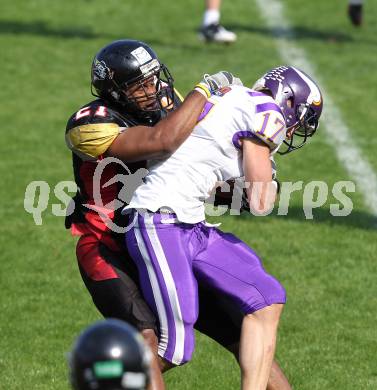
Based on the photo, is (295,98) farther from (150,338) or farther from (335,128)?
(335,128)

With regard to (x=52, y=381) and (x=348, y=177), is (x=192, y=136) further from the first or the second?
(x=348, y=177)

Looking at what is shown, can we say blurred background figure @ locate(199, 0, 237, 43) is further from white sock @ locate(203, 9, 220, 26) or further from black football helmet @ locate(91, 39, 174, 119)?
black football helmet @ locate(91, 39, 174, 119)

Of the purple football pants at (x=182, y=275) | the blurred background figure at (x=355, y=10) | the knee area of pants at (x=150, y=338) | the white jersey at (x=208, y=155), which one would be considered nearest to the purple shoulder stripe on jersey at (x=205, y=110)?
the white jersey at (x=208, y=155)

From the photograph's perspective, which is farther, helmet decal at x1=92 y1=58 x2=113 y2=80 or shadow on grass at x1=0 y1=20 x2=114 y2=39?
shadow on grass at x1=0 y1=20 x2=114 y2=39

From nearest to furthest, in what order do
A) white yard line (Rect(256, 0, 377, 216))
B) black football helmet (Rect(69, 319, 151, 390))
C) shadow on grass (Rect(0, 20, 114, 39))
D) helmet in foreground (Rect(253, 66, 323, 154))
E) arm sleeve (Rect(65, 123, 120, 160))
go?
black football helmet (Rect(69, 319, 151, 390)), arm sleeve (Rect(65, 123, 120, 160)), helmet in foreground (Rect(253, 66, 323, 154)), white yard line (Rect(256, 0, 377, 216)), shadow on grass (Rect(0, 20, 114, 39))

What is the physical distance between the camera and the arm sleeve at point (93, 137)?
14.6 ft

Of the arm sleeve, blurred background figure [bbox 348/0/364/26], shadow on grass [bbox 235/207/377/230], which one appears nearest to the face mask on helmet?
the arm sleeve

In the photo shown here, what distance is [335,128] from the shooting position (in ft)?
30.5

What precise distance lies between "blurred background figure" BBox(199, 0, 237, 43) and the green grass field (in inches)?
5.6

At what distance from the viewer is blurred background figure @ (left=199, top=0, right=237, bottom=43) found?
37.7 ft

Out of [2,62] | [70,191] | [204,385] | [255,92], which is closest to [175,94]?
[255,92]

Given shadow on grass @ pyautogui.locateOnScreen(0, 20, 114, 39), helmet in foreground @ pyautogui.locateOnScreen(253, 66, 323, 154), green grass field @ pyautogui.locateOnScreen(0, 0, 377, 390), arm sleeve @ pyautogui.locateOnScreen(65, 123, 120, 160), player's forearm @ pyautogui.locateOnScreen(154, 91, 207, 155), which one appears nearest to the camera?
player's forearm @ pyautogui.locateOnScreen(154, 91, 207, 155)

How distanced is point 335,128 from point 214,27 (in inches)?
107

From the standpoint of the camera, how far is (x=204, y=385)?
17.3 ft
